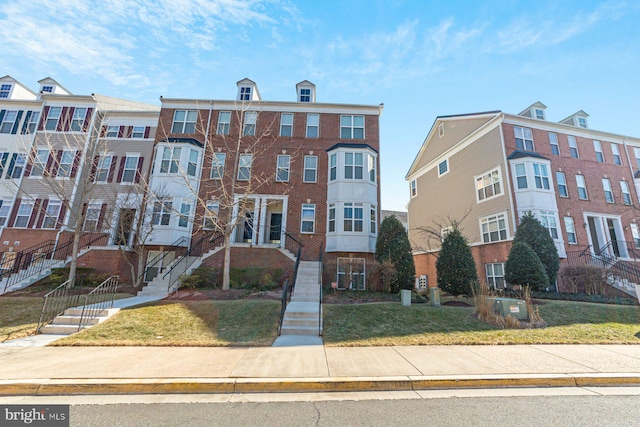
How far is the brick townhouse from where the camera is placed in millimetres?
18359

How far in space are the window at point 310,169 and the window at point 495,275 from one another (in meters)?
13.4

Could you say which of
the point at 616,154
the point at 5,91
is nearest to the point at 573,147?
the point at 616,154

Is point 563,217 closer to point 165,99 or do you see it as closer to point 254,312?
point 254,312

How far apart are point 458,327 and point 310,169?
13.1 metres

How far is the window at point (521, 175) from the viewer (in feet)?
60.5

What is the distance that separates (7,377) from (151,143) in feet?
62.3

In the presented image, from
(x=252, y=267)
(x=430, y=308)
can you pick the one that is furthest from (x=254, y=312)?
(x=430, y=308)

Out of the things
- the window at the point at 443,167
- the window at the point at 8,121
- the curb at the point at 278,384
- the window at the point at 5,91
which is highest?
the window at the point at 5,91

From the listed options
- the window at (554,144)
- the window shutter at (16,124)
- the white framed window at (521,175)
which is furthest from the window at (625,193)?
the window shutter at (16,124)

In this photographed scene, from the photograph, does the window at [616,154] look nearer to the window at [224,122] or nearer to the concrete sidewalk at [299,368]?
the concrete sidewalk at [299,368]

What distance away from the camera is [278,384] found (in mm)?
5070

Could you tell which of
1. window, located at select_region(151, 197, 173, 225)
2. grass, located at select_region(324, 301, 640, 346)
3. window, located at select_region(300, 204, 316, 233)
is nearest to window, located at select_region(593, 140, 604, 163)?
grass, located at select_region(324, 301, 640, 346)

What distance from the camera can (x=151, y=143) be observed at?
20859 millimetres

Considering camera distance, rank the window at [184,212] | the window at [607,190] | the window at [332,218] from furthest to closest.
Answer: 1. the window at [607,190]
2. the window at [332,218]
3. the window at [184,212]
